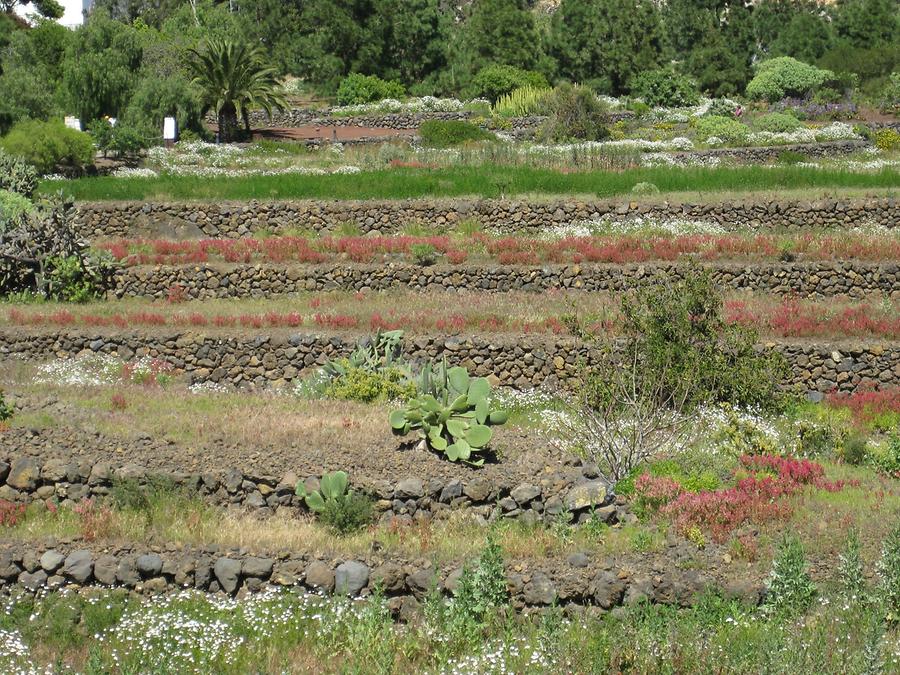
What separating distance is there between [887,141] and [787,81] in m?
19.1

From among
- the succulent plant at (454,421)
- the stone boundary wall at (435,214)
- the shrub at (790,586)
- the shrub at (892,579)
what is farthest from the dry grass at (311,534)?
the stone boundary wall at (435,214)

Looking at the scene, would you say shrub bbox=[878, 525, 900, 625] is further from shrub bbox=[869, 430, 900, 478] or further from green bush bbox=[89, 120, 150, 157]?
green bush bbox=[89, 120, 150, 157]

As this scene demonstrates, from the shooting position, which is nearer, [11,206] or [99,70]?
[11,206]

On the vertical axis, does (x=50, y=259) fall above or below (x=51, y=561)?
above

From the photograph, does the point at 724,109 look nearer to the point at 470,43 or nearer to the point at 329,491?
the point at 470,43

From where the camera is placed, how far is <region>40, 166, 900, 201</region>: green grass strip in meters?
33.2

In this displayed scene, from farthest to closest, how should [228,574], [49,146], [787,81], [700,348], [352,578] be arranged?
[787,81] → [49,146] → [700,348] → [228,574] → [352,578]

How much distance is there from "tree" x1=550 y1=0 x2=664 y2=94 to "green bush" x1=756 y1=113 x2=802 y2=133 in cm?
2131

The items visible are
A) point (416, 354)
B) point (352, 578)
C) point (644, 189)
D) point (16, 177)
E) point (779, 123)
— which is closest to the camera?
point (352, 578)

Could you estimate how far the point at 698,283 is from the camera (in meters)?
19.5

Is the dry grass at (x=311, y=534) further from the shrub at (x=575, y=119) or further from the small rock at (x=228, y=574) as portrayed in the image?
the shrub at (x=575, y=119)

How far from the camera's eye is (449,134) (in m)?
46.8

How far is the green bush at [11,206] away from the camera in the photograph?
26297 mm

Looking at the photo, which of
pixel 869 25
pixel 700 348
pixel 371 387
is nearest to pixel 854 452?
pixel 700 348
